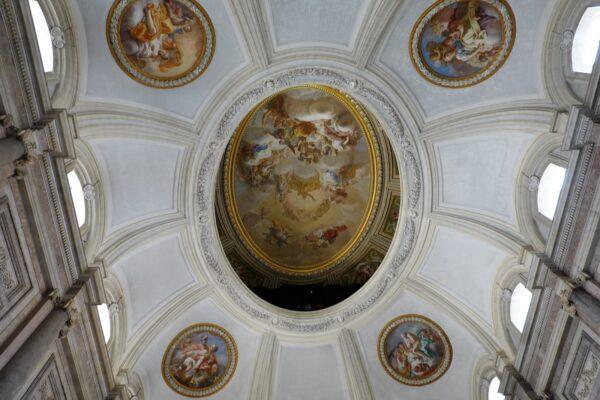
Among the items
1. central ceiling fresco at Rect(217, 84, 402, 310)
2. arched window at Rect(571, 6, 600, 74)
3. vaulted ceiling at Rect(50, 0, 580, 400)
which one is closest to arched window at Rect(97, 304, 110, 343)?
vaulted ceiling at Rect(50, 0, 580, 400)

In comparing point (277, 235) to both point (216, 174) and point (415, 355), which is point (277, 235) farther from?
point (415, 355)

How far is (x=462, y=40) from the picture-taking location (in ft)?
41.7

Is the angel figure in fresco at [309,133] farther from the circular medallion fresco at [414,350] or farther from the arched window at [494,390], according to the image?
the arched window at [494,390]

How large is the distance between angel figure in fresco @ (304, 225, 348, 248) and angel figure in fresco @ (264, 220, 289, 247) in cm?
93

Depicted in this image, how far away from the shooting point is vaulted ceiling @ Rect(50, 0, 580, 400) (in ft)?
40.2

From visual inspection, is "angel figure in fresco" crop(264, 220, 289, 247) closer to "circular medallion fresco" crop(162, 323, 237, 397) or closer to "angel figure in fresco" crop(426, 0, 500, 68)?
"circular medallion fresco" crop(162, 323, 237, 397)

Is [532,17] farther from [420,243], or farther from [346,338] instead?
[346,338]

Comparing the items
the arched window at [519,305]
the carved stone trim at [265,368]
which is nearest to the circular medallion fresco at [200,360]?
the carved stone trim at [265,368]

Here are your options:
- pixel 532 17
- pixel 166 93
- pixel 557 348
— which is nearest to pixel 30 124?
pixel 166 93

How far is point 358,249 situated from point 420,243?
4.79 m

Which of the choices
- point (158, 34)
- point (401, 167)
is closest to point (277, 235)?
point (401, 167)

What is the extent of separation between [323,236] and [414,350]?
21.4ft

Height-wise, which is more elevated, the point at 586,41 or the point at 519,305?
the point at 586,41

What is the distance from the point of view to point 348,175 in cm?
1975
